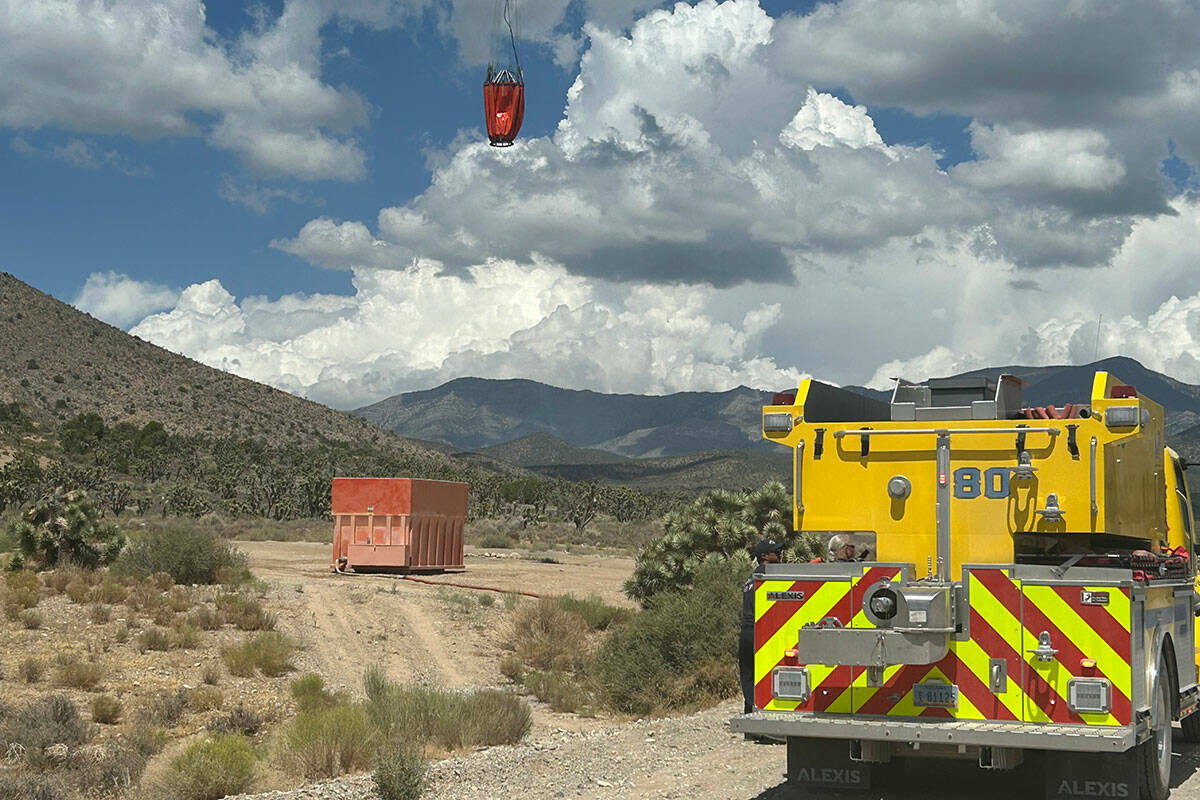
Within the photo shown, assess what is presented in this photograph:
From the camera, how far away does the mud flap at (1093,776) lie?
867cm

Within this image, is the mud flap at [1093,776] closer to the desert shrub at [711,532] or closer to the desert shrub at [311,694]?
the desert shrub at [311,694]

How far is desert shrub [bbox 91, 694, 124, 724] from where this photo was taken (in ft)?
51.9

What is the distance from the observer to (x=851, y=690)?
8.85m

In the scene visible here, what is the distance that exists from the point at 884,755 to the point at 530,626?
49.4 ft

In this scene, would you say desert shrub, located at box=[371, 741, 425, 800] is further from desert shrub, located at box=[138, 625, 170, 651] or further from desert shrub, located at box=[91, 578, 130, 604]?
desert shrub, located at box=[91, 578, 130, 604]

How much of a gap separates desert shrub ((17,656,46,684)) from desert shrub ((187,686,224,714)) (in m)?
2.14

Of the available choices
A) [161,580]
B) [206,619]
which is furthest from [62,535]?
[206,619]

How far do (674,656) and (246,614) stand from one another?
8.39 metres

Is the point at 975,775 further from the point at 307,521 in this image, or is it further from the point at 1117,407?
the point at 307,521

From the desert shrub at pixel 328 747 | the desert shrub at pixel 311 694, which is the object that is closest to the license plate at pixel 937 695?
the desert shrub at pixel 328 747

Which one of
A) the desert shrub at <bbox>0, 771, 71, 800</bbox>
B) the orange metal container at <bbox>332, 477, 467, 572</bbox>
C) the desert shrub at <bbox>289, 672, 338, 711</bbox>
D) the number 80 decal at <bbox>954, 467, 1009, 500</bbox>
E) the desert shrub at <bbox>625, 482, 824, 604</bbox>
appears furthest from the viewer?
the orange metal container at <bbox>332, 477, 467, 572</bbox>

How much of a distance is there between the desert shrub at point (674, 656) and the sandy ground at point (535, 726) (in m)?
0.55

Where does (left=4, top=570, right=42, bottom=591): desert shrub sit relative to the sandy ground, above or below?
above

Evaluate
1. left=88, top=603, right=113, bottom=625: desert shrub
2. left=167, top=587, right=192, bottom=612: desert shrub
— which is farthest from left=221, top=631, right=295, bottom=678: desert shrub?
left=167, top=587, right=192, bottom=612: desert shrub
